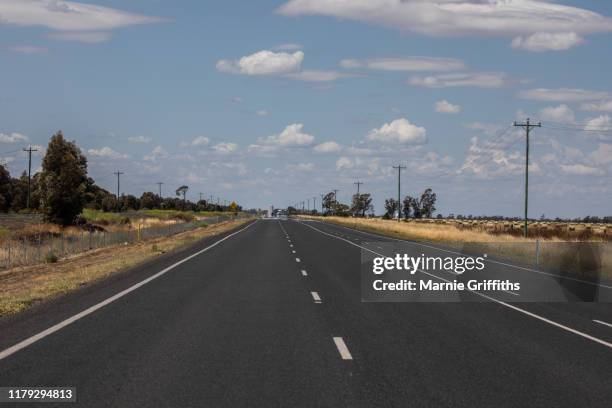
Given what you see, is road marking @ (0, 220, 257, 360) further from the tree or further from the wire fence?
the tree

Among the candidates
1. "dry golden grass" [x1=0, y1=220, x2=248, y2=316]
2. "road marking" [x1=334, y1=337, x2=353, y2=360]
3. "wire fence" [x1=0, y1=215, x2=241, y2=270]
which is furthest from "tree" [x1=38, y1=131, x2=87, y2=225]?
"road marking" [x1=334, y1=337, x2=353, y2=360]

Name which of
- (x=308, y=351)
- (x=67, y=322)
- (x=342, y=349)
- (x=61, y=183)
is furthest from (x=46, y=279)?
(x=61, y=183)

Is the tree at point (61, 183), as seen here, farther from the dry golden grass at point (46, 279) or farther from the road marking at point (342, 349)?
the road marking at point (342, 349)

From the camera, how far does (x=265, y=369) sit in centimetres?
955

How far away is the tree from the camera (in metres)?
60.6

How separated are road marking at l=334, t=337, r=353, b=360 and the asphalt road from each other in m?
0.03

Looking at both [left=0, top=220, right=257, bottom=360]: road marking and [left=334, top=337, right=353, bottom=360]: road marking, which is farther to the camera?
[left=0, top=220, right=257, bottom=360]: road marking

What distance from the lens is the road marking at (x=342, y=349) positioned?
10.5 metres

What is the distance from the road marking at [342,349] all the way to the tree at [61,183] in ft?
171

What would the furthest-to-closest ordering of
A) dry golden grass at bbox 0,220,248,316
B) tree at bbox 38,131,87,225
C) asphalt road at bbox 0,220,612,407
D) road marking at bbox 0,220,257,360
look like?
tree at bbox 38,131,87,225 → dry golden grass at bbox 0,220,248,316 → road marking at bbox 0,220,257,360 → asphalt road at bbox 0,220,612,407

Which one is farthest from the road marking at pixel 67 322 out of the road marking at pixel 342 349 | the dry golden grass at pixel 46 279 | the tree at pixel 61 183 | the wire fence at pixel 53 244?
the tree at pixel 61 183

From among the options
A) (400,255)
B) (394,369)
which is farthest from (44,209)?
(394,369)

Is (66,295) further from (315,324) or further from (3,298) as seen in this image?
(315,324)

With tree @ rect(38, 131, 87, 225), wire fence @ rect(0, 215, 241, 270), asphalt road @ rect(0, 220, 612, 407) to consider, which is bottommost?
wire fence @ rect(0, 215, 241, 270)
